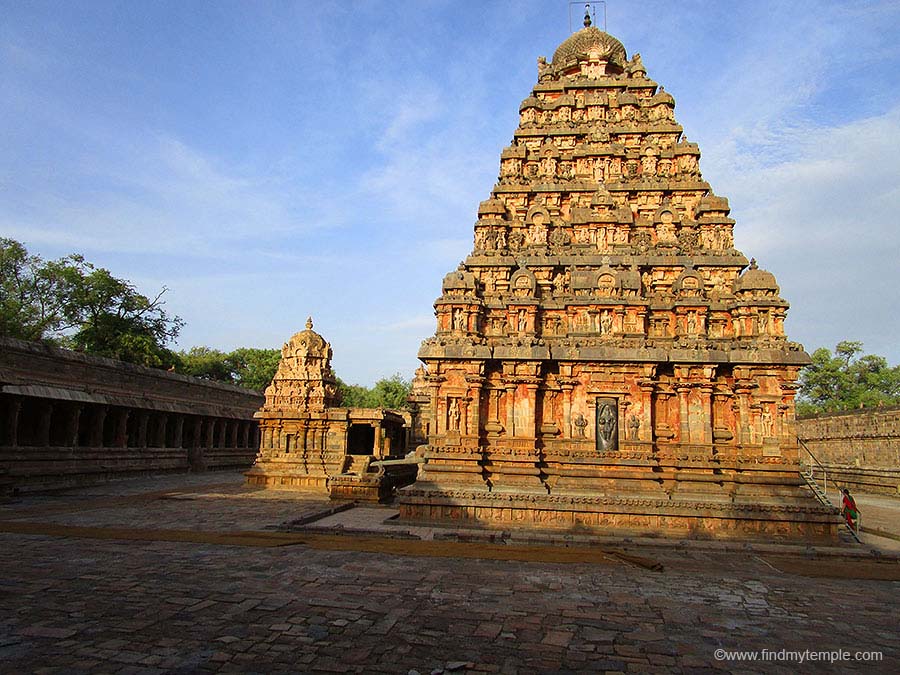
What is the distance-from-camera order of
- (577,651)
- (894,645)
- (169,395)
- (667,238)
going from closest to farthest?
(577,651), (894,645), (667,238), (169,395)

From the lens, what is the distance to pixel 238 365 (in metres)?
73.5

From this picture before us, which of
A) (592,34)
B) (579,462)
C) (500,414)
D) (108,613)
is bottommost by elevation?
(108,613)

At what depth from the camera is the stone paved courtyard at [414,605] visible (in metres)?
6.64

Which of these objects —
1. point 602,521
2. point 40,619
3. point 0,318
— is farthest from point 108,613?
point 0,318

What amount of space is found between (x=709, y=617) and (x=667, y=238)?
1599cm

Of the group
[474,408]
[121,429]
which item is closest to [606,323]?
[474,408]

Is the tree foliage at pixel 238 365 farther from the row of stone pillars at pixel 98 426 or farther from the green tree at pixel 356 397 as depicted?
the row of stone pillars at pixel 98 426

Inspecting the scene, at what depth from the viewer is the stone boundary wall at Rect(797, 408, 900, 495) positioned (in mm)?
33062

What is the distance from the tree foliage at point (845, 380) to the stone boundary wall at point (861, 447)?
16.4 metres

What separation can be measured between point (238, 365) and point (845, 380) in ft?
229

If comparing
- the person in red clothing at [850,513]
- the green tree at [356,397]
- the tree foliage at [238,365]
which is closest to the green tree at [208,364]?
the tree foliage at [238,365]

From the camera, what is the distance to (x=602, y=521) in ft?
52.0

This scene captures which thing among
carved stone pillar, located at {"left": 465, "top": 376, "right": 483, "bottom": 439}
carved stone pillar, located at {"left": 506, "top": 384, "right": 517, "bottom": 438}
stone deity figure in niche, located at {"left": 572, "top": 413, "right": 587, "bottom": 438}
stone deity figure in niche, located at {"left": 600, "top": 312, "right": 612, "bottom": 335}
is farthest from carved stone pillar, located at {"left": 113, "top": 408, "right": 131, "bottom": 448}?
stone deity figure in niche, located at {"left": 600, "top": 312, "right": 612, "bottom": 335}

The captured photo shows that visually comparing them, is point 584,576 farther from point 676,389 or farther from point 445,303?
point 445,303
